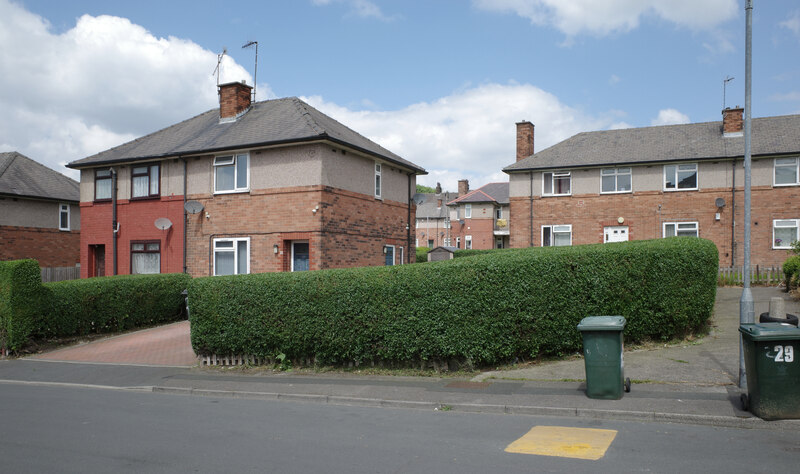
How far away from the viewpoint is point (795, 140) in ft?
83.5

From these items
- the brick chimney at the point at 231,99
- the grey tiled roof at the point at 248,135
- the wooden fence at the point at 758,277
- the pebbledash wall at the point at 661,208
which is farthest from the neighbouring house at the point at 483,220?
the brick chimney at the point at 231,99

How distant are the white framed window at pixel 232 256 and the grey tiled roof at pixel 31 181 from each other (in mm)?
14027

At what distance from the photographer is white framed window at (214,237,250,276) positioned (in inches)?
745

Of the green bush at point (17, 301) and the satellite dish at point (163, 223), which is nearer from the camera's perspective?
the green bush at point (17, 301)

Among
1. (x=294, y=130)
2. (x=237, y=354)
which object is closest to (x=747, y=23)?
(x=237, y=354)

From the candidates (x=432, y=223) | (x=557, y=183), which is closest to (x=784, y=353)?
(x=557, y=183)

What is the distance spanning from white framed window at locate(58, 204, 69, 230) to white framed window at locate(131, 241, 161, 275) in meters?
10.9

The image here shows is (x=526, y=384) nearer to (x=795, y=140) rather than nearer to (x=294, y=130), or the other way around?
(x=294, y=130)

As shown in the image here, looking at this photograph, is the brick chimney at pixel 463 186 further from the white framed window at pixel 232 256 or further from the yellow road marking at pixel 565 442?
the yellow road marking at pixel 565 442

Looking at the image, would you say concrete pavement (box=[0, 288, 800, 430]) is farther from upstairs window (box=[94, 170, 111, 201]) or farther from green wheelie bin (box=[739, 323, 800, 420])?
upstairs window (box=[94, 170, 111, 201])

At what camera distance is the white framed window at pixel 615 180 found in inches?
1094

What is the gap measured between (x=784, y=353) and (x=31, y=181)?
3225cm

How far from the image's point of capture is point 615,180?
91.9 ft

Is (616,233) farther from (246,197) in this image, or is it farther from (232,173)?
(232,173)
